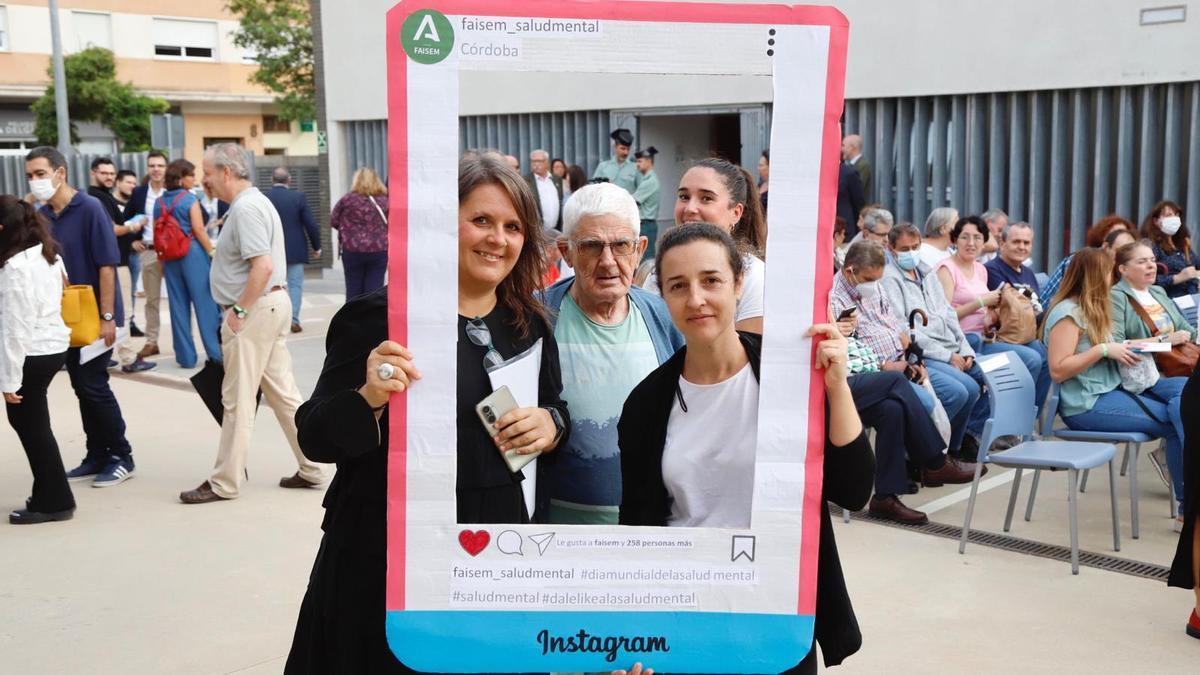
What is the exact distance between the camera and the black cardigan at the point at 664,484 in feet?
7.44

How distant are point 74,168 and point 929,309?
20.9m

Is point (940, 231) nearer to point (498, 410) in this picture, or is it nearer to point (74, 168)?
point (498, 410)

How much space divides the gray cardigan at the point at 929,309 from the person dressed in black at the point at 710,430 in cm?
503

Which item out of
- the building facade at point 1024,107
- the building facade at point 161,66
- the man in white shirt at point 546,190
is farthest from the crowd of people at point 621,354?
the building facade at point 161,66

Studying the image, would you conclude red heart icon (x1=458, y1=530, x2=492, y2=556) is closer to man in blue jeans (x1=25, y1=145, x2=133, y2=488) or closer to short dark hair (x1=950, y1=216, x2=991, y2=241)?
man in blue jeans (x1=25, y1=145, x2=133, y2=488)

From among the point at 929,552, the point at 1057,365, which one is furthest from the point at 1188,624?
the point at 1057,365

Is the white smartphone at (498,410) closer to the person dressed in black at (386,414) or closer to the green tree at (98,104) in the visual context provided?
the person dressed in black at (386,414)

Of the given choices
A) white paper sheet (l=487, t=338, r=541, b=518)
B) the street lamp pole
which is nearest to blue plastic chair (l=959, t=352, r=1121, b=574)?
white paper sheet (l=487, t=338, r=541, b=518)

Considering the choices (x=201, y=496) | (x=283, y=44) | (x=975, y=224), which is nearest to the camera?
(x=201, y=496)

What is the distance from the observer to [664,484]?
232 centimetres

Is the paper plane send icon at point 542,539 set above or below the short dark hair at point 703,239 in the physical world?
below

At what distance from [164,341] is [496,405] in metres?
11.4

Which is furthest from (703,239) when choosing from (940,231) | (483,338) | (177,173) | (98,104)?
(98,104)

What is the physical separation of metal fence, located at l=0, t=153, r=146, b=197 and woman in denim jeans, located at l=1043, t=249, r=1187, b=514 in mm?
21082
